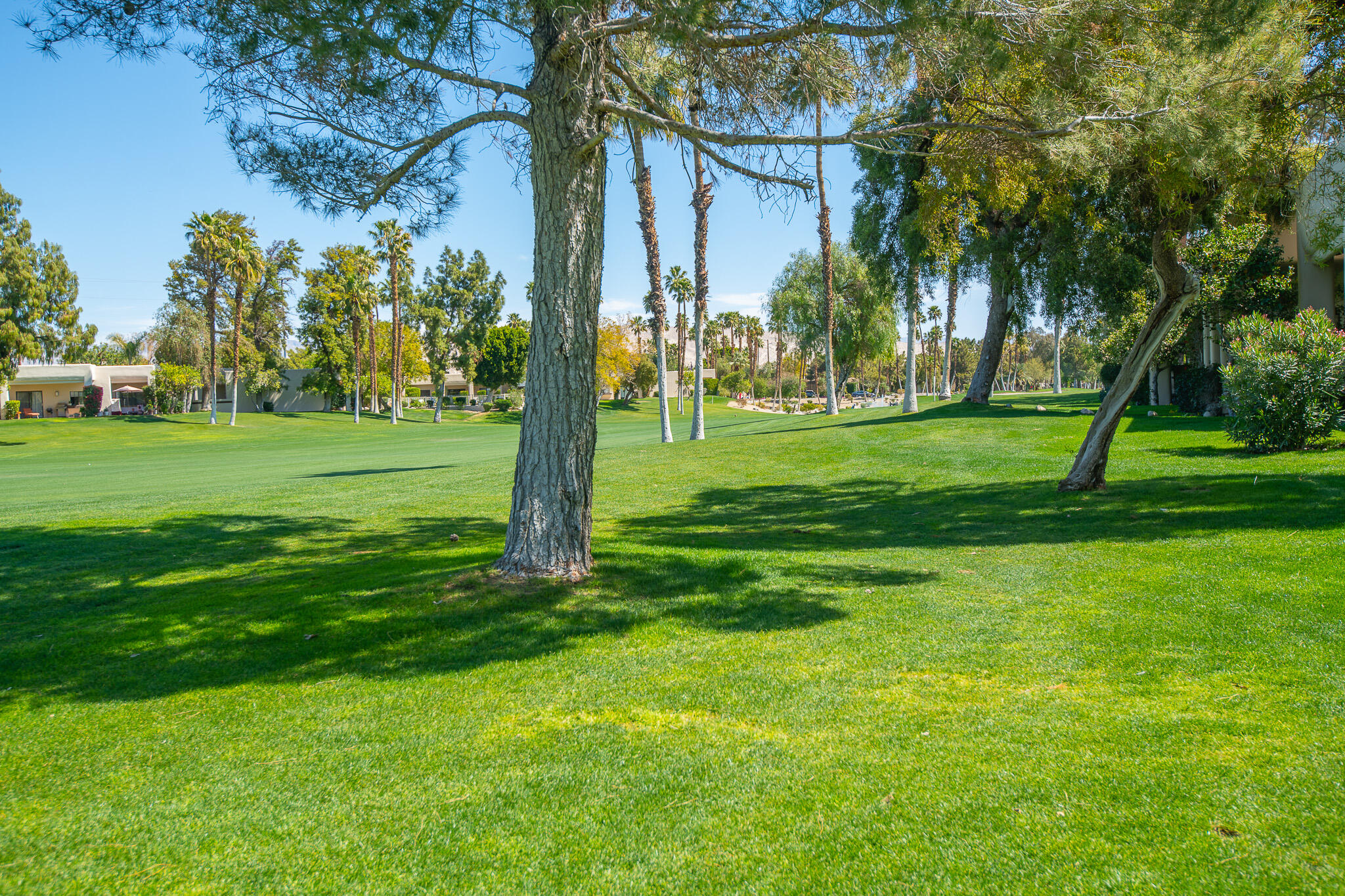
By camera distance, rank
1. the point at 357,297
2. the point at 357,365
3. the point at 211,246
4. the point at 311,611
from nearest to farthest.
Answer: the point at 311,611 → the point at 211,246 → the point at 357,365 → the point at 357,297

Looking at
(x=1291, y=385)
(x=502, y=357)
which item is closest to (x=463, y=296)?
(x=502, y=357)

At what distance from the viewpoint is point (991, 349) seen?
26.9 m

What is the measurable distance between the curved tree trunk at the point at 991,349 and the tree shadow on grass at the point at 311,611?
68.7 feet

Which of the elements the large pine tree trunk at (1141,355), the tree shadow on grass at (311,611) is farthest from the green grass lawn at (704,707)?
the large pine tree trunk at (1141,355)

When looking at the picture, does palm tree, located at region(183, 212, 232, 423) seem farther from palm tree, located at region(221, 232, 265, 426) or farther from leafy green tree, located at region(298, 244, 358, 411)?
leafy green tree, located at region(298, 244, 358, 411)

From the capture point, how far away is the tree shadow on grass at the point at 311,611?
217 inches

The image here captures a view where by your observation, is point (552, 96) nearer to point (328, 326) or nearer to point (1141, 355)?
point (1141, 355)

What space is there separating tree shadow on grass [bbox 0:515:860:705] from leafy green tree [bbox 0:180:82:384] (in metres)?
50.8

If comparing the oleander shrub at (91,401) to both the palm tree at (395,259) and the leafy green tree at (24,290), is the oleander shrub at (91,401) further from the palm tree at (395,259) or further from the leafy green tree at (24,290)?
the palm tree at (395,259)

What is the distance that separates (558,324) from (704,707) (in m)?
3.73

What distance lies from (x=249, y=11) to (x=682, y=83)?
13.9 feet

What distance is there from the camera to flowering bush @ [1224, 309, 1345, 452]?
1287 cm

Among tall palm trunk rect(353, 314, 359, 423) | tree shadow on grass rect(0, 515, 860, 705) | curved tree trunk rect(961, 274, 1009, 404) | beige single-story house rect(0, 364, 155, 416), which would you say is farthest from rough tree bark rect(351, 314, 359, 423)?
tree shadow on grass rect(0, 515, 860, 705)

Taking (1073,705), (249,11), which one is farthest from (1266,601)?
(249,11)
